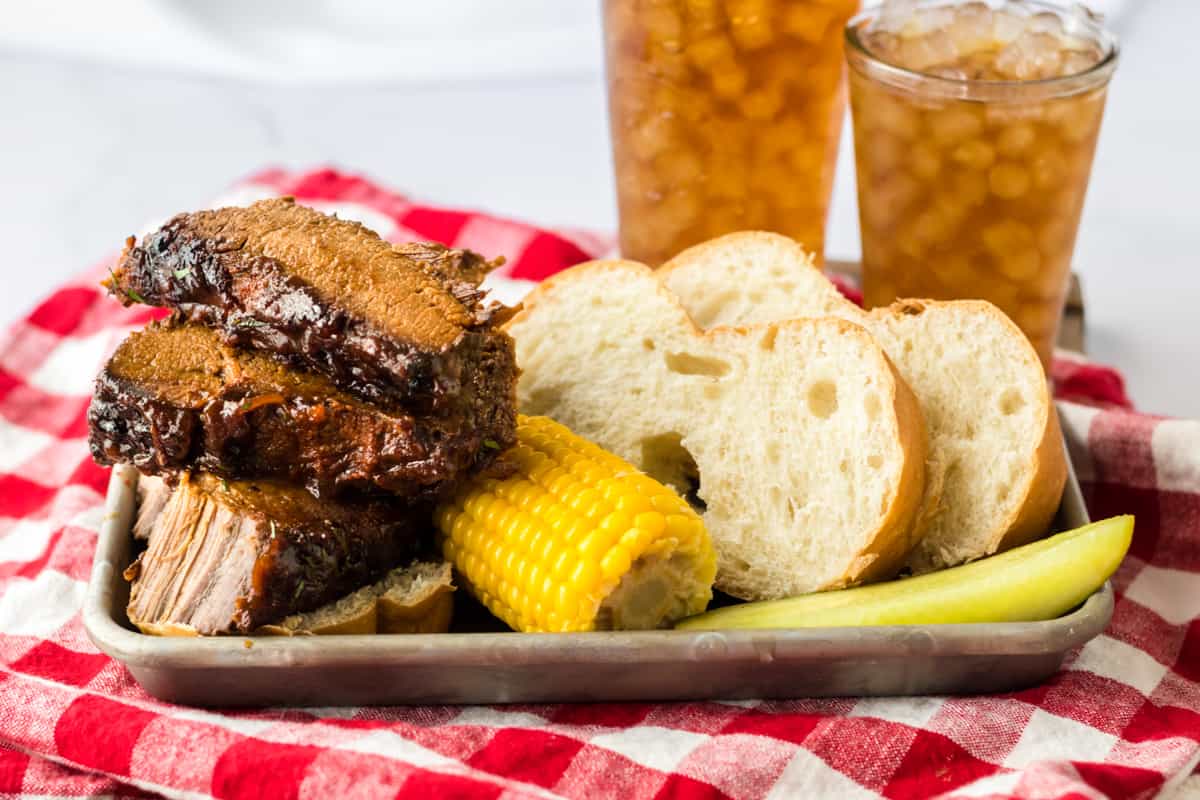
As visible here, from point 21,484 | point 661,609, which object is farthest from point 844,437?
point 21,484

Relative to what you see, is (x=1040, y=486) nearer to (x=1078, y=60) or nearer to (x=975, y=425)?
(x=975, y=425)

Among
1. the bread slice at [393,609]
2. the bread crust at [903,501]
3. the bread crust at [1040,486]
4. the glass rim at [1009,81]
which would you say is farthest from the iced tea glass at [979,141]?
the bread slice at [393,609]

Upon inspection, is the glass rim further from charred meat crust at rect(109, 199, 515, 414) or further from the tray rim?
the tray rim

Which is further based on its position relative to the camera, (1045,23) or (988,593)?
(1045,23)

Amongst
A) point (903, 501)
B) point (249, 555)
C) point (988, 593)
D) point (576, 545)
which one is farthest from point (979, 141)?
point (249, 555)

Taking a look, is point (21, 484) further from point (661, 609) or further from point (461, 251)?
point (661, 609)

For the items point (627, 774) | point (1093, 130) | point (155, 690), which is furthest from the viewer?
point (1093, 130)
